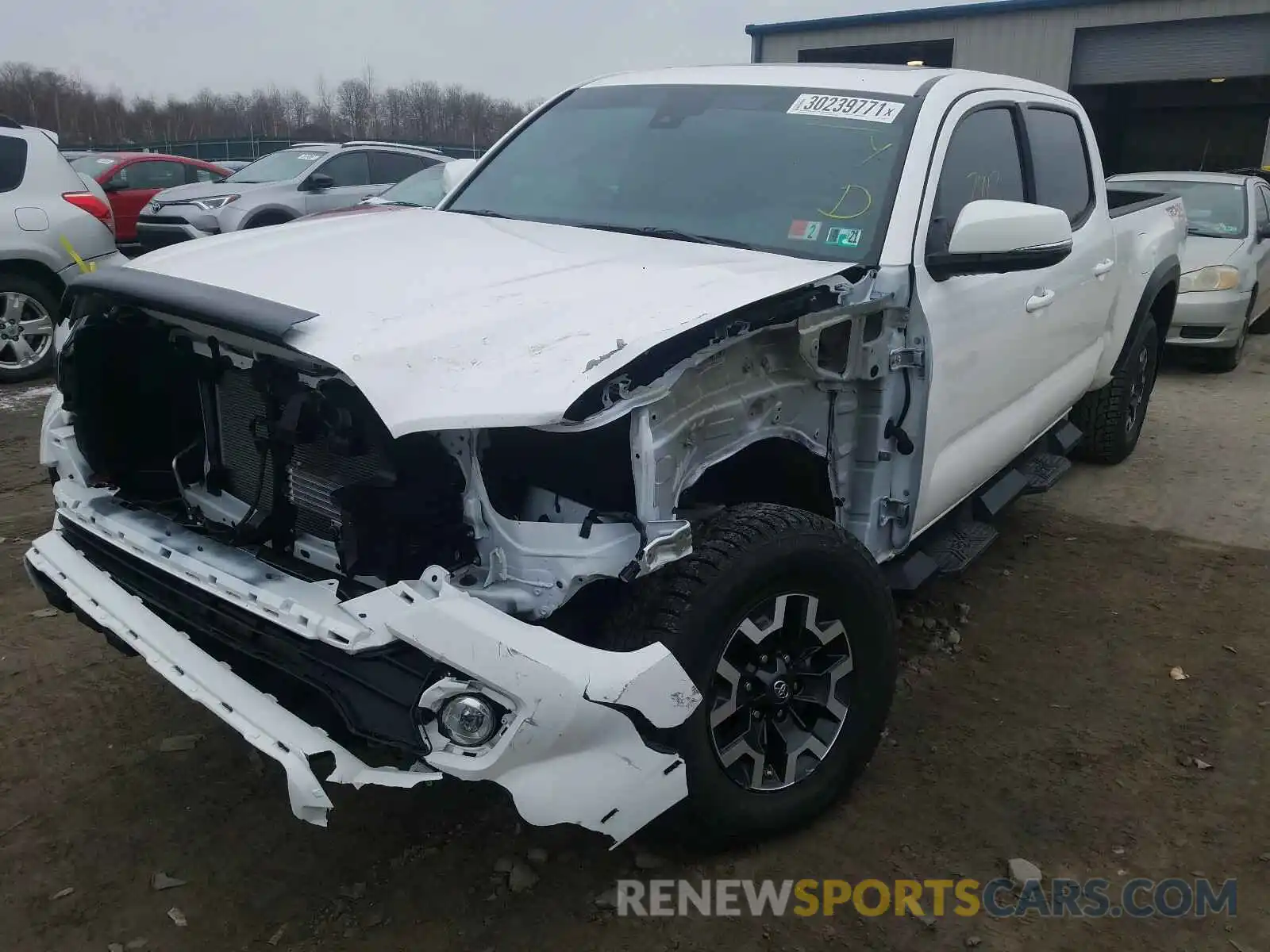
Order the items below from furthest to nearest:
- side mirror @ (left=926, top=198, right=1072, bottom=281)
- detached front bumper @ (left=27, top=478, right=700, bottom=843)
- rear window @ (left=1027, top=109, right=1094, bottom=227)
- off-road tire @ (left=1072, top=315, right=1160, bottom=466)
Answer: off-road tire @ (left=1072, top=315, right=1160, bottom=466)
rear window @ (left=1027, top=109, right=1094, bottom=227)
side mirror @ (left=926, top=198, right=1072, bottom=281)
detached front bumper @ (left=27, top=478, right=700, bottom=843)

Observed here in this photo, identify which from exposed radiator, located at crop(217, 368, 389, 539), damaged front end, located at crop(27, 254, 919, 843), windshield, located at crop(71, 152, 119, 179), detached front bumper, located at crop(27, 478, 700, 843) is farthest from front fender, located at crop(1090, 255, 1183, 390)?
windshield, located at crop(71, 152, 119, 179)

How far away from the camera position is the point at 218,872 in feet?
8.36

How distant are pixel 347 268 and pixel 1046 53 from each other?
61.8ft

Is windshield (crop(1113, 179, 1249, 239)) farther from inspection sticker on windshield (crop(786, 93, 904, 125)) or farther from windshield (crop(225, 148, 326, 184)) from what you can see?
windshield (crop(225, 148, 326, 184))

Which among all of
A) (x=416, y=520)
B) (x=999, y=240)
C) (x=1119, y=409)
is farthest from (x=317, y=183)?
(x=416, y=520)

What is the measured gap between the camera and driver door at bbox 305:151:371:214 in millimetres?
11359

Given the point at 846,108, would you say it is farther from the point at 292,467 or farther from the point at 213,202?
the point at 213,202

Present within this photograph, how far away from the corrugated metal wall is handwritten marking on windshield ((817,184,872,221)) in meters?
17.1

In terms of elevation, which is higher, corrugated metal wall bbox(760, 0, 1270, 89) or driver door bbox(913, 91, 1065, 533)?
corrugated metal wall bbox(760, 0, 1270, 89)

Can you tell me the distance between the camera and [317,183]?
11.2 metres

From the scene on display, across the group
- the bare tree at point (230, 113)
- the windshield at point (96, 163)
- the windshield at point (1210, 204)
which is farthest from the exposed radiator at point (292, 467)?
→ the bare tree at point (230, 113)

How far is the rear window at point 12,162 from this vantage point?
7.45 metres

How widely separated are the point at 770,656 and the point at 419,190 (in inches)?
300

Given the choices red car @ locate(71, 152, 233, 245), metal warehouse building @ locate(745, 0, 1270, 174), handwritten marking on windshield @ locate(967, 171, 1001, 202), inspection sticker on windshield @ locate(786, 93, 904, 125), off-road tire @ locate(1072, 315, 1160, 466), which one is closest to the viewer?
inspection sticker on windshield @ locate(786, 93, 904, 125)
